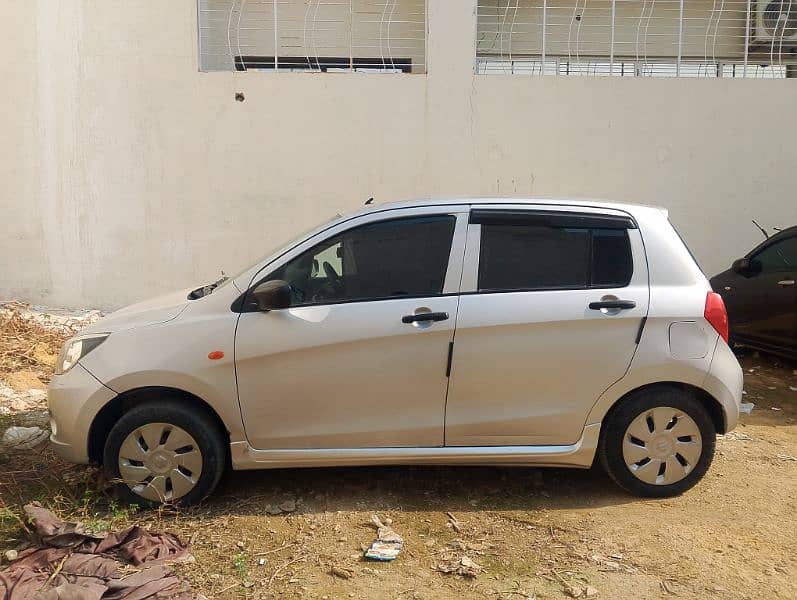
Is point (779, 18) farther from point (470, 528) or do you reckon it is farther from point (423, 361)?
point (470, 528)

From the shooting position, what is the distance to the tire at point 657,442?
371 cm

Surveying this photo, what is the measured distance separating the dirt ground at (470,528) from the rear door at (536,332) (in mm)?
446

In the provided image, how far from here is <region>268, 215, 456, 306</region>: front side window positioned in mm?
3650

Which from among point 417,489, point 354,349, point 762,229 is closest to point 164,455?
point 354,349

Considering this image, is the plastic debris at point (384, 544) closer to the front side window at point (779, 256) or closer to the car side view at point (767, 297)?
the car side view at point (767, 297)

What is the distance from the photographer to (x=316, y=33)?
27.8 feet

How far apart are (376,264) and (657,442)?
5.95ft

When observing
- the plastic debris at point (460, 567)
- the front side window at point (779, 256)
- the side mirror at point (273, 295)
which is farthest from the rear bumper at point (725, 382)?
the front side window at point (779, 256)

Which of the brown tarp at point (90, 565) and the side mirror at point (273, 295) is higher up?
Result: the side mirror at point (273, 295)

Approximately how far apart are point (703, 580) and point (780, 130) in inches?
260

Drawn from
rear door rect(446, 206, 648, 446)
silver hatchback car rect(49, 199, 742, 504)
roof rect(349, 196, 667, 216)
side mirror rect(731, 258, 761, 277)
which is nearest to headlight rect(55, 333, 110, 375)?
silver hatchback car rect(49, 199, 742, 504)

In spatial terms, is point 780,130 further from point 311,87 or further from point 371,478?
point 371,478

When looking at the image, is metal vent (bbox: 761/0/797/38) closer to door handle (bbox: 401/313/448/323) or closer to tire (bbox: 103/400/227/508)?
door handle (bbox: 401/313/448/323)

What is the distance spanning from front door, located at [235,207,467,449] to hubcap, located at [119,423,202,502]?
334 mm
